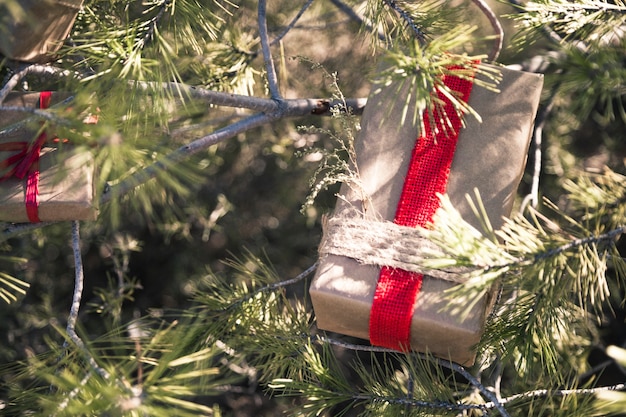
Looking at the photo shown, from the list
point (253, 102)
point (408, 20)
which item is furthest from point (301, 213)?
point (408, 20)

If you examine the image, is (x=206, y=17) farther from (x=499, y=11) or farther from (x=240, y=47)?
(x=499, y=11)

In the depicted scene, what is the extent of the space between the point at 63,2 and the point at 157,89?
0.47 ft

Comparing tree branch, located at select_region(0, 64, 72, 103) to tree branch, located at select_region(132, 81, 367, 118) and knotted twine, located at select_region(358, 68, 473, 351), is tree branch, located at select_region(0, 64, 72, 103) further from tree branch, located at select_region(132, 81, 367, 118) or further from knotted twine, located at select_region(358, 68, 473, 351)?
knotted twine, located at select_region(358, 68, 473, 351)

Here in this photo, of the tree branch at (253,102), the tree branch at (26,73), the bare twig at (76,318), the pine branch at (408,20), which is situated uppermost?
the pine branch at (408,20)

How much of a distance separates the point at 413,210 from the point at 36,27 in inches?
16.9

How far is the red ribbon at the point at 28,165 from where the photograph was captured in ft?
2.26

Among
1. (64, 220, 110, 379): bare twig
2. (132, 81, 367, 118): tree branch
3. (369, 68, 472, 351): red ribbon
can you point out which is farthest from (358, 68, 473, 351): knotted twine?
(64, 220, 110, 379): bare twig

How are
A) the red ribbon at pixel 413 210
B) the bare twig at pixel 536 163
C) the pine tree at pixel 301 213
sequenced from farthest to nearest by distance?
the bare twig at pixel 536 163, the red ribbon at pixel 413 210, the pine tree at pixel 301 213

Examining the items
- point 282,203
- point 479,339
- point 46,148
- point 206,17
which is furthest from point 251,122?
point 282,203

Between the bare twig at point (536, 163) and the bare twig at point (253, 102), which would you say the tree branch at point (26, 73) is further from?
the bare twig at point (536, 163)

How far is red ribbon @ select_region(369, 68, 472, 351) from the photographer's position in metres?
0.63

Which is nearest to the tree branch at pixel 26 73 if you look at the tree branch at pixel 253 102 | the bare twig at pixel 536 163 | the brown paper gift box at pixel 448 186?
the tree branch at pixel 253 102

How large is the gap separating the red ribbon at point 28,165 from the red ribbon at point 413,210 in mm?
387

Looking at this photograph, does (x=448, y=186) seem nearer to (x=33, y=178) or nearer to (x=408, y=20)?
(x=408, y=20)
